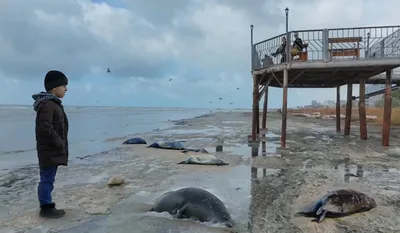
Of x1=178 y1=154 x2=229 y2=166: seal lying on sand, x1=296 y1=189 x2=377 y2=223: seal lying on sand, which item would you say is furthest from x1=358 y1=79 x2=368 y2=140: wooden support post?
x1=296 y1=189 x2=377 y2=223: seal lying on sand

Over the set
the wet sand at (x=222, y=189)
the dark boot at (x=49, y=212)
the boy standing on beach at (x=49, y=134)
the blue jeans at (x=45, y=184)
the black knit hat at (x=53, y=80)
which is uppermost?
the black knit hat at (x=53, y=80)

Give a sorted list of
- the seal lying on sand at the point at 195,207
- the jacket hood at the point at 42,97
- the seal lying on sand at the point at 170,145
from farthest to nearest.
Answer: the seal lying on sand at the point at 170,145, the jacket hood at the point at 42,97, the seal lying on sand at the point at 195,207

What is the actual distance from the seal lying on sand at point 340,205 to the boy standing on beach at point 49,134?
4.11 m

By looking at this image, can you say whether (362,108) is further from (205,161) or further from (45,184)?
(45,184)

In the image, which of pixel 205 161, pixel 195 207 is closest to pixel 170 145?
pixel 205 161

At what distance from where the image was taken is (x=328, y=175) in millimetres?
8469

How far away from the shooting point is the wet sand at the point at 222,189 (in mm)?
4992

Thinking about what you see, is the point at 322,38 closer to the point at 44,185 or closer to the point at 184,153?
the point at 184,153

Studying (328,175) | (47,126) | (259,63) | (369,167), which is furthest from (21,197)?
(259,63)

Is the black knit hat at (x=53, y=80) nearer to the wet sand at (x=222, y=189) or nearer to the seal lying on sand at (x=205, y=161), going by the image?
the wet sand at (x=222, y=189)

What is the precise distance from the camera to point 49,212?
536 centimetres

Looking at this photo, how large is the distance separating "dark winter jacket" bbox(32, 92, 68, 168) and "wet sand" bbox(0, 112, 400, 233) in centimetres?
98

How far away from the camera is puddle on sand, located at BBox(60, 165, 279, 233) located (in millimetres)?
4836

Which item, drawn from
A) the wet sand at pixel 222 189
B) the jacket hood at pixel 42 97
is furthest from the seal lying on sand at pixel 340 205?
the jacket hood at pixel 42 97
